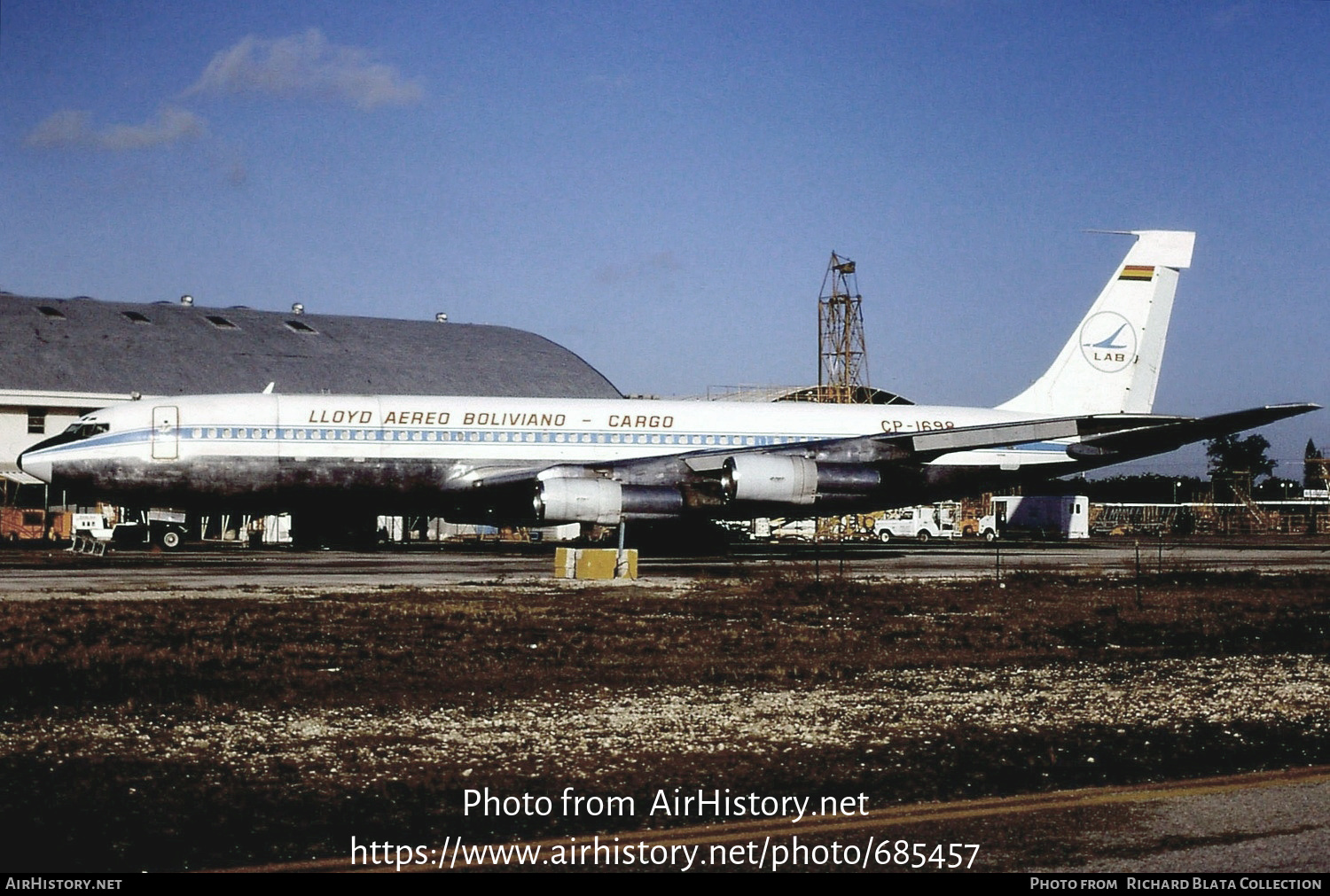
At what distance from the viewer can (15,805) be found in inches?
309

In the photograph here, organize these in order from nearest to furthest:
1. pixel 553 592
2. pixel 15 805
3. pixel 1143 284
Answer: pixel 15 805 < pixel 553 592 < pixel 1143 284

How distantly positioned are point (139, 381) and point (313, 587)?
4672cm

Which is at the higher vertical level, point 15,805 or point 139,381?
point 139,381

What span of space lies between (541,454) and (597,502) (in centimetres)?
455

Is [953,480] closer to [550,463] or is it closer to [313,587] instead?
[550,463]

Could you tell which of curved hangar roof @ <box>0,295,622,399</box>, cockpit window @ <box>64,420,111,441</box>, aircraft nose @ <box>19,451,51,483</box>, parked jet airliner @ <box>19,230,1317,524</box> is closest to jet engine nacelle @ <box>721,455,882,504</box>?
parked jet airliner @ <box>19,230,1317,524</box>

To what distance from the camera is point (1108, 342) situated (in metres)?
44.4

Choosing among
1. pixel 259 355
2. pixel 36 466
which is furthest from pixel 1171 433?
pixel 259 355

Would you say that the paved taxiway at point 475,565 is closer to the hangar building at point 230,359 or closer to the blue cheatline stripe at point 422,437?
the blue cheatline stripe at point 422,437

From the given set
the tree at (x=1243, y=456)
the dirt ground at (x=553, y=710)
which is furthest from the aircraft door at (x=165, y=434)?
the tree at (x=1243, y=456)

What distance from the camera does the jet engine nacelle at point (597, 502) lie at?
110 ft

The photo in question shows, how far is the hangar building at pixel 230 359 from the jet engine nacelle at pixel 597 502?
3541cm

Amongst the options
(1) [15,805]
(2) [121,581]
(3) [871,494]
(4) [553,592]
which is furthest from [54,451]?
(1) [15,805]

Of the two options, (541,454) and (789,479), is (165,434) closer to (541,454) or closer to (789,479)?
(541,454)
